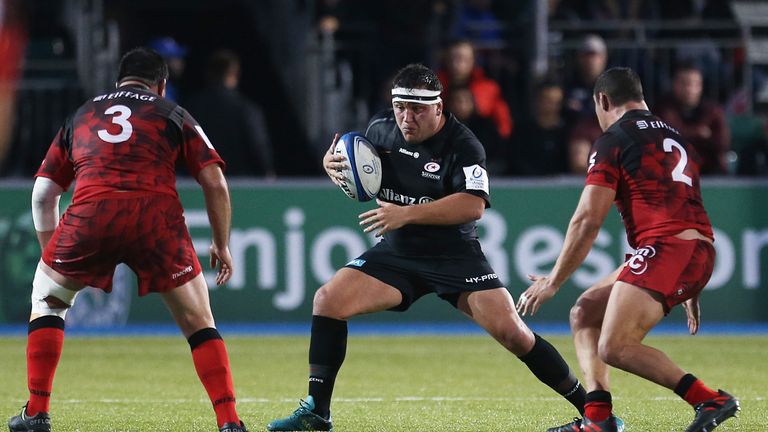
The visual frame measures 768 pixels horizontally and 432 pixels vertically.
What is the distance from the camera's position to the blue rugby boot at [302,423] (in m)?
7.64

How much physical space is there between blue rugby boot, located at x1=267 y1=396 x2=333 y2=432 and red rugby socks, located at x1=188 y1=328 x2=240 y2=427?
2.03ft

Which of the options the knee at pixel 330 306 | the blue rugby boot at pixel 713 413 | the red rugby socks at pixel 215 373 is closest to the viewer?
the blue rugby boot at pixel 713 413

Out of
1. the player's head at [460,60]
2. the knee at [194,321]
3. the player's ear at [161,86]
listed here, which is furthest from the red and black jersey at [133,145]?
the player's head at [460,60]

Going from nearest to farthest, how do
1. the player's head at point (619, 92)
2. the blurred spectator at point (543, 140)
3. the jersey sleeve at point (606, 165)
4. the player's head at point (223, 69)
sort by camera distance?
1. the jersey sleeve at point (606, 165)
2. the player's head at point (619, 92)
3. the player's head at point (223, 69)
4. the blurred spectator at point (543, 140)

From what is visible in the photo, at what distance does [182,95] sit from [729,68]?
21.0 feet

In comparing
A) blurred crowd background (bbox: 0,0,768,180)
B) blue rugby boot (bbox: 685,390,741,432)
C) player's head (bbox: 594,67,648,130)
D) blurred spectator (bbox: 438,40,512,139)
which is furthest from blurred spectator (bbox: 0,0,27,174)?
blue rugby boot (bbox: 685,390,741,432)

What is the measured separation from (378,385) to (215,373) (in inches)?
126

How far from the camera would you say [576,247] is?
279 inches

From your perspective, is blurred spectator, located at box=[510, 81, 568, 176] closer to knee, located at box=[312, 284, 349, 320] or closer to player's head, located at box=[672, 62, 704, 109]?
player's head, located at box=[672, 62, 704, 109]

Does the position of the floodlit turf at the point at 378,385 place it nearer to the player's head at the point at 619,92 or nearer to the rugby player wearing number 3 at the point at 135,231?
the rugby player wearing number 3 at the point at 135,231

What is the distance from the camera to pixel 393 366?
11.3 metres

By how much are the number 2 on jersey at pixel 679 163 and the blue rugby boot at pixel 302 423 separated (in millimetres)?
2232

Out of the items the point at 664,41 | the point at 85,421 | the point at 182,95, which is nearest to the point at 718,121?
the point at 664,41

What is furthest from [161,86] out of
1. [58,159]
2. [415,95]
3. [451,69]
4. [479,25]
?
[479,25]
